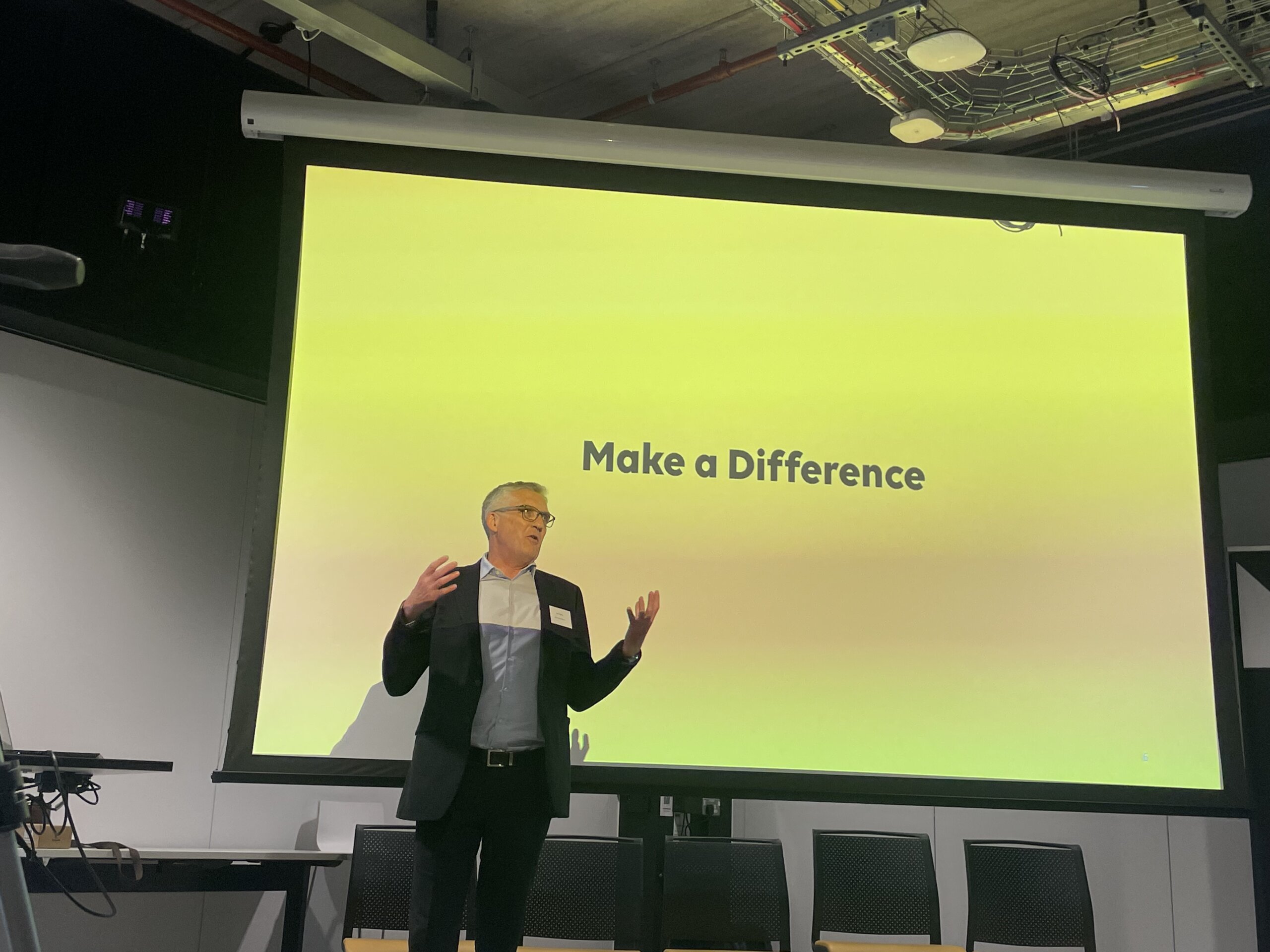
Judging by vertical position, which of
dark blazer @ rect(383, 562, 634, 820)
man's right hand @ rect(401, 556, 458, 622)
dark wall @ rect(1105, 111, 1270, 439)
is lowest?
dark blazer @ rect(383, 562, 634, 820)

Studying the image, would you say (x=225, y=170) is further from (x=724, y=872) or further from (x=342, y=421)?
(x=724, y=872)

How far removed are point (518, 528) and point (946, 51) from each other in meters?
1.99

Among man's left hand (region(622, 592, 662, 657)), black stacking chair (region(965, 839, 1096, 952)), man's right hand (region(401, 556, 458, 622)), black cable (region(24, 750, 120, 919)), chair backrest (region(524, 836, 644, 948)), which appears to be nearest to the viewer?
black cable (region(24, 750, 120, 919))

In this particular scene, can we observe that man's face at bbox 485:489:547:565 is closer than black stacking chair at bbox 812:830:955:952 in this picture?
Yes

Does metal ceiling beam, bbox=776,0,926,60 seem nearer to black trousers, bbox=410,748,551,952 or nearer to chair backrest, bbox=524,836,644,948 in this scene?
black trousers, bbox=410,748,551,952

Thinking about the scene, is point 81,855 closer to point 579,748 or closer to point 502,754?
point 502,754

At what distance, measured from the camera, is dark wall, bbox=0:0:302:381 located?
3822 millimetres

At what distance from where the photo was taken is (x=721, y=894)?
381 cm

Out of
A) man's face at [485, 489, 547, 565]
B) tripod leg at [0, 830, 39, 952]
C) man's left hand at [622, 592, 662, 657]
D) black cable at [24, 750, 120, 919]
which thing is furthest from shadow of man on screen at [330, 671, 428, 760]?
tripod leg at [0, 830, 39, 952]

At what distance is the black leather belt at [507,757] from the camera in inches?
101

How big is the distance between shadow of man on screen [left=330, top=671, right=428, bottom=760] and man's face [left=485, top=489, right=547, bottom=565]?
0.43 meters

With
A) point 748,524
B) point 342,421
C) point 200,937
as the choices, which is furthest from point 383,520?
point 200,937

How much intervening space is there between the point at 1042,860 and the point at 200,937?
3364 mm

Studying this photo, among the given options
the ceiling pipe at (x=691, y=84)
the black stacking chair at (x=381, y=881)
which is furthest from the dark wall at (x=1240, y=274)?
the black stacking chair at (x=381, y=881)
